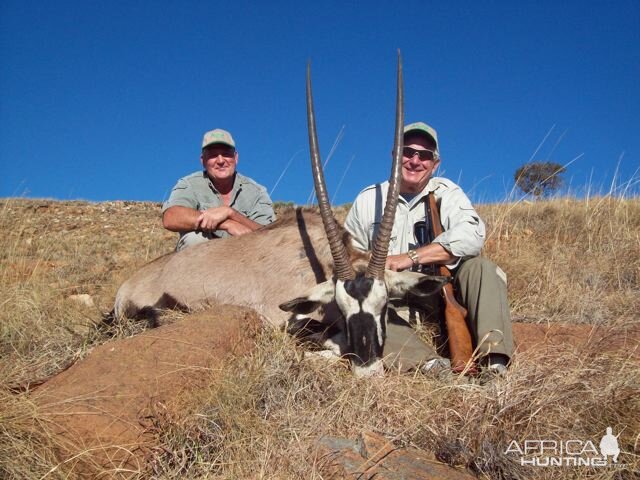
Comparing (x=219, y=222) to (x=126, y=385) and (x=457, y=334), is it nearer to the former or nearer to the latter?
(x=457, y=334)

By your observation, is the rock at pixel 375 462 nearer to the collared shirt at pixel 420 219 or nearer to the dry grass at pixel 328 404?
the dry grass at pixel 328 404

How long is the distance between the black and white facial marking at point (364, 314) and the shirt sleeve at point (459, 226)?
742 mm

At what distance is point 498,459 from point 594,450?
408mm

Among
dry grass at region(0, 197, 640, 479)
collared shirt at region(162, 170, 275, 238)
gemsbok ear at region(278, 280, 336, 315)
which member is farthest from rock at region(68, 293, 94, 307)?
gemsbok ear at region(278, 280, 336, 315)

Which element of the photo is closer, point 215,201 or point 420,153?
point 420,153

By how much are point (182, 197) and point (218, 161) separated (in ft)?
1.72

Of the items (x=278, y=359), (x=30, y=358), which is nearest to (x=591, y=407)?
(x=278, y=359)

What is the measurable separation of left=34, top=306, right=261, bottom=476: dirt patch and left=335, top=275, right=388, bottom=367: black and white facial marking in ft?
2.03

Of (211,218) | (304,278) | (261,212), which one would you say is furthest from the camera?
(261,212)

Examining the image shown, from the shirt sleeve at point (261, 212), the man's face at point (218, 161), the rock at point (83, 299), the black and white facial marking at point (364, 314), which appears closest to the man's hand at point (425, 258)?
the black and white facial marking at point (364, 314)

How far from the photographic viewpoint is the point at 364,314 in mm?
3293

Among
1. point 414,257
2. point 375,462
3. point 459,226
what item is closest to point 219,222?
point 414,257

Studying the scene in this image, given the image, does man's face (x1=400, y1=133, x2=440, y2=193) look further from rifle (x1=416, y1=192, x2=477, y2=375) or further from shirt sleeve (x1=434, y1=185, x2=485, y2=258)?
rifle (x1=416, y1=192, x2=477, y2=375)

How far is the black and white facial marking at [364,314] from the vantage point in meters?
3.16
